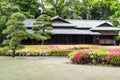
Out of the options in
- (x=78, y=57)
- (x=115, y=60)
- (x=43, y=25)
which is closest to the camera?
(x=115, y=60)

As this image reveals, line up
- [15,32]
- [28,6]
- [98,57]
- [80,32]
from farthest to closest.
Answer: [28,6], [80,32], [15,32], [98,57]

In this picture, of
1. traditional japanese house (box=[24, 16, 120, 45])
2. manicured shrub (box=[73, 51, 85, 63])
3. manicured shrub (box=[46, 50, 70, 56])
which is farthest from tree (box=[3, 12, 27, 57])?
traditional japanese house (box=[24, 16, 120, 45])

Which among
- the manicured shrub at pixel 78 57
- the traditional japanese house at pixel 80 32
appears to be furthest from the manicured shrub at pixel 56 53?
the manicured shrub at pixel 78 57

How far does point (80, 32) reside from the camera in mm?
43750

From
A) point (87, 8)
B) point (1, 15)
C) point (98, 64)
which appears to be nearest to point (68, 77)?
point (98, 64)

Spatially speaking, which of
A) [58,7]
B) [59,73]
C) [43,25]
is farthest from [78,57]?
[58,7]

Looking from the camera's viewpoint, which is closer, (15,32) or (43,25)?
(15,32)

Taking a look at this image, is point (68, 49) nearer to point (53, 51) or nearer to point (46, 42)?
point (53, 51)

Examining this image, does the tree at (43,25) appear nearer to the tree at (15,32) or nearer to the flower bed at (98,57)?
the tree at (15,32)

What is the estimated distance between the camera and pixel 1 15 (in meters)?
40.2

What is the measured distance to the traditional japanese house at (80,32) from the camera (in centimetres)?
4409

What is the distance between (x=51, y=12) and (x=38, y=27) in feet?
65.9

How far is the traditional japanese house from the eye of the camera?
44.1 m

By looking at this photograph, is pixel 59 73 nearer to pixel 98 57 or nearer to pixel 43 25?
pixel 98 57
